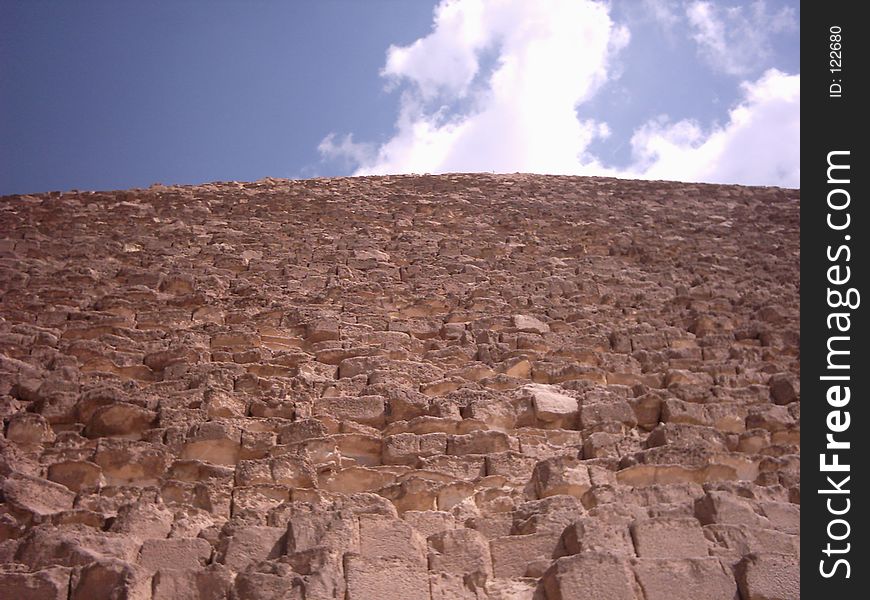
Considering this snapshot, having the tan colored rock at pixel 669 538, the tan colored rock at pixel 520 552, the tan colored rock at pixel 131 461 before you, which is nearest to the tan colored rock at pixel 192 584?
the tan colored rock at pixel 131 461

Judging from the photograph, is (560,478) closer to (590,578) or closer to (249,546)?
(590,578)

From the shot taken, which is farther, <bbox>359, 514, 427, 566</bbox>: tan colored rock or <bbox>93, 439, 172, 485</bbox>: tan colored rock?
<bbox>93, 439, 172, 485</bbox>: tan colored rock

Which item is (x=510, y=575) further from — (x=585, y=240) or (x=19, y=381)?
(x=585, y=240)

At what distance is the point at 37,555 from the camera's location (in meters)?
3.74

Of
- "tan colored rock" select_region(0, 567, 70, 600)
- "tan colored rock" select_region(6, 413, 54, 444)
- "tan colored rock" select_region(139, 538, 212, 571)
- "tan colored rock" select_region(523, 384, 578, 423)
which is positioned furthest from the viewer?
"tan colored rock" select_region(523, 384, 578, 423)

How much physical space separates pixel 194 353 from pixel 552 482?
234cm

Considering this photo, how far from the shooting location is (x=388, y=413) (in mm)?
5141

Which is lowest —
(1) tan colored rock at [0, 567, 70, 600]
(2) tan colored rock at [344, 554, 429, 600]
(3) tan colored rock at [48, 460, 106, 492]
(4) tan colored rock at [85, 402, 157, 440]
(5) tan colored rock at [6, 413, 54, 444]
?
(1) tan colored rock at [0, 567, 70, 600]

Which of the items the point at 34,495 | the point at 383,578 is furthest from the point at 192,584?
the point at 34,495

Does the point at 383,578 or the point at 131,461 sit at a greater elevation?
the point at 131,461

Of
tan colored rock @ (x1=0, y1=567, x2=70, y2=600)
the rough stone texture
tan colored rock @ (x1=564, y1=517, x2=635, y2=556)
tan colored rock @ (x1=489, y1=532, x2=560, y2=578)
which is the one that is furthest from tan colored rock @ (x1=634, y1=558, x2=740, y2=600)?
tan colored rock @ (x1=0, y1=567, x2=70, y2=600)

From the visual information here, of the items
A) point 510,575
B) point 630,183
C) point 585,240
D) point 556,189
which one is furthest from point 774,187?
point 510,575

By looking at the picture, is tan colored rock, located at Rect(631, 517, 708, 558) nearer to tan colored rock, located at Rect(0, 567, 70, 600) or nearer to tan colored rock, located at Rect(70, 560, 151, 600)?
tan colored rock, located at Rect(70, 560, 151, 600)

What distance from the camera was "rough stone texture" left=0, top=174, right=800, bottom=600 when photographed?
383cm
